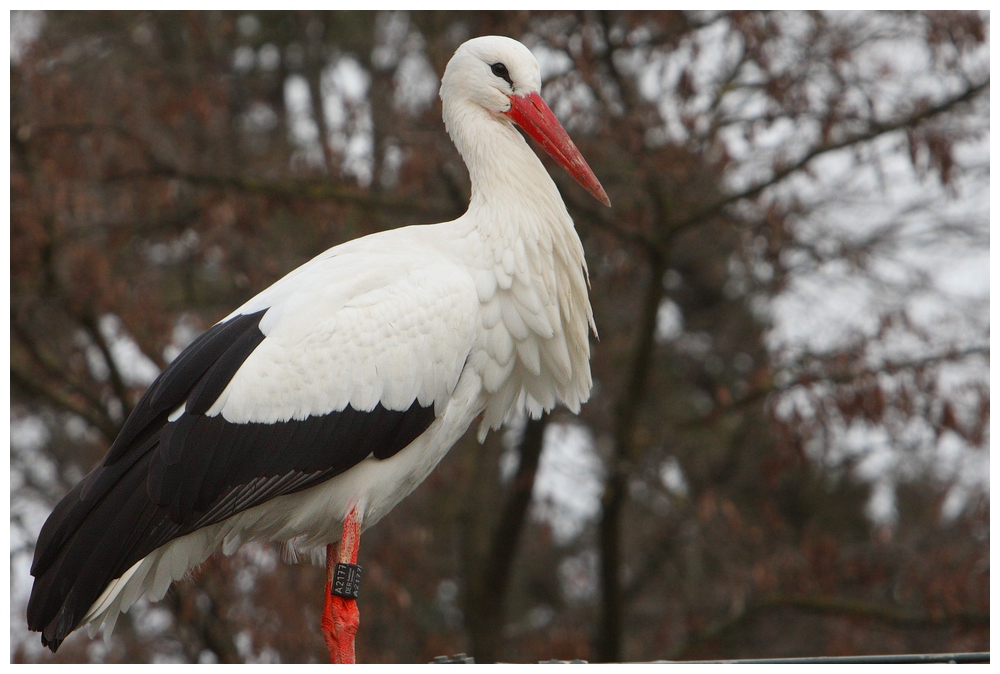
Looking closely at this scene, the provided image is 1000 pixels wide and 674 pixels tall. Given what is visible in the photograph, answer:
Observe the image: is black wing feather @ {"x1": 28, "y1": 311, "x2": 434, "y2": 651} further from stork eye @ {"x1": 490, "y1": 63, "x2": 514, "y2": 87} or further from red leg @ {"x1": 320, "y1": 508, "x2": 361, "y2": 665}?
stork eye @ {"x1": 490, "y1": 63, "x2": 514, "y2": 87}

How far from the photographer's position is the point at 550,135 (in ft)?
14.6

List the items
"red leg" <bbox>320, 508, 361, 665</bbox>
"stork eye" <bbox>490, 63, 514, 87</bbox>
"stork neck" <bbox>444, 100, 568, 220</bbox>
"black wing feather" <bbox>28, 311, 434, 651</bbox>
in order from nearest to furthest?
"black wing feather" <bbox>28, 311, 434, 651</bbox>
"red leg" <bbox>320, 508, 361, 665</bbox>
"stork neck" <bbox>444, 100, 568, 220</bbox>
"stork eye" <bbox>490, 63, 514, 87</bbox>

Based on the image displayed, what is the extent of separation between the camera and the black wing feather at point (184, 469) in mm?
3773

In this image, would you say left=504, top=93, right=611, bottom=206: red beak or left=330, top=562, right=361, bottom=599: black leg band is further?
left=504, top=93, right=611, bottom=206: red beak

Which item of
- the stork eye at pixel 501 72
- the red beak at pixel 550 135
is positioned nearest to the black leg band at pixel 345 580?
the red beak at pixel 550 135

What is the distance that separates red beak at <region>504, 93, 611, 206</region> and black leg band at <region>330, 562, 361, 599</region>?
5.17 ft

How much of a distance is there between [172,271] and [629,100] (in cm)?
414

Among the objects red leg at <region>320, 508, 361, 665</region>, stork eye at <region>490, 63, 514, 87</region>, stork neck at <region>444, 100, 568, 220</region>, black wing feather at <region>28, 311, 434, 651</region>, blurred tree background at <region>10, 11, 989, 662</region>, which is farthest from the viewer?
blurred tree background at <region>10, 11, 989, 662</region>

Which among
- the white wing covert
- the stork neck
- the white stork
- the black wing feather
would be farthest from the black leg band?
the stork neck

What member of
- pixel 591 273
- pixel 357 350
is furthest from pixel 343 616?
pixel 591 273

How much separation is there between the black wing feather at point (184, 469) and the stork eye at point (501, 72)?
1289 mm

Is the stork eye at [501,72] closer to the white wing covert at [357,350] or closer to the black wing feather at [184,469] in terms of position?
the white wing covert at [357,350]

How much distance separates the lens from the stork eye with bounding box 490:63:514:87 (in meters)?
4.52

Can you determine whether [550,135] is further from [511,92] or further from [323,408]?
[323,408]
